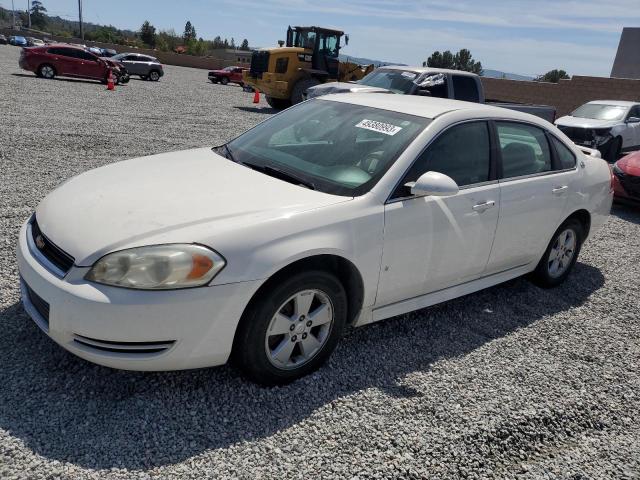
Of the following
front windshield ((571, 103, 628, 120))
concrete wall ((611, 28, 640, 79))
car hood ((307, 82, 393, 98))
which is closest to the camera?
car hood ((307, 82, 393, 98))

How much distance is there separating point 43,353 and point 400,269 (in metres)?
2.16

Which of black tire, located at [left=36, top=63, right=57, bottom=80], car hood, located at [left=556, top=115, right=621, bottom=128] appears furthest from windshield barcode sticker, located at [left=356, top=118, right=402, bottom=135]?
black tire, located at [left=36, top=63, right=57, bottom=80]

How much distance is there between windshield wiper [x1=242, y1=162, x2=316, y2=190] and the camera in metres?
3.42

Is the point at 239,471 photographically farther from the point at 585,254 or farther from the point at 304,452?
the point at 585,254

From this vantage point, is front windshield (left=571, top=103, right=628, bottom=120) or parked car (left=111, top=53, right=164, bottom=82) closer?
front windshield (left=571, top=103, right=628, bottom=120)

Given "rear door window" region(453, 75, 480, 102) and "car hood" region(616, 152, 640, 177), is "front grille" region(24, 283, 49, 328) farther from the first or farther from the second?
"rear door window" region(453, 75, 480, 102)

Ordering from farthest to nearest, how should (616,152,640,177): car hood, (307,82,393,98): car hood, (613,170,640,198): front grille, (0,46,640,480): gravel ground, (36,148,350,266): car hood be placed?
(307,82,393,98): car hood, (616,152,640,177): car hood, (613,170,640,198): front grille, (36,148,350,266): car hood, (0,46,640,480): gravel ground

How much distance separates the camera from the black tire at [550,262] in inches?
191

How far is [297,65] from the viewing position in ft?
61.1

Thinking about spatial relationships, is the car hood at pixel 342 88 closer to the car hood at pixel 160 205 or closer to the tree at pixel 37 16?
the car hood at pixel 160 205

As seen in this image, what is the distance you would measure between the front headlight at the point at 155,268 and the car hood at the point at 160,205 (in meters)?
0.05

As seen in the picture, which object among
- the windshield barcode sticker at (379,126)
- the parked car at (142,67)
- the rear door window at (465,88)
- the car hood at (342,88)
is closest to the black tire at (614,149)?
the rear door window at (465,88)

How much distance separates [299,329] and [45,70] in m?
23.6

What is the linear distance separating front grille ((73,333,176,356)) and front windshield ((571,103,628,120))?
14125mm
